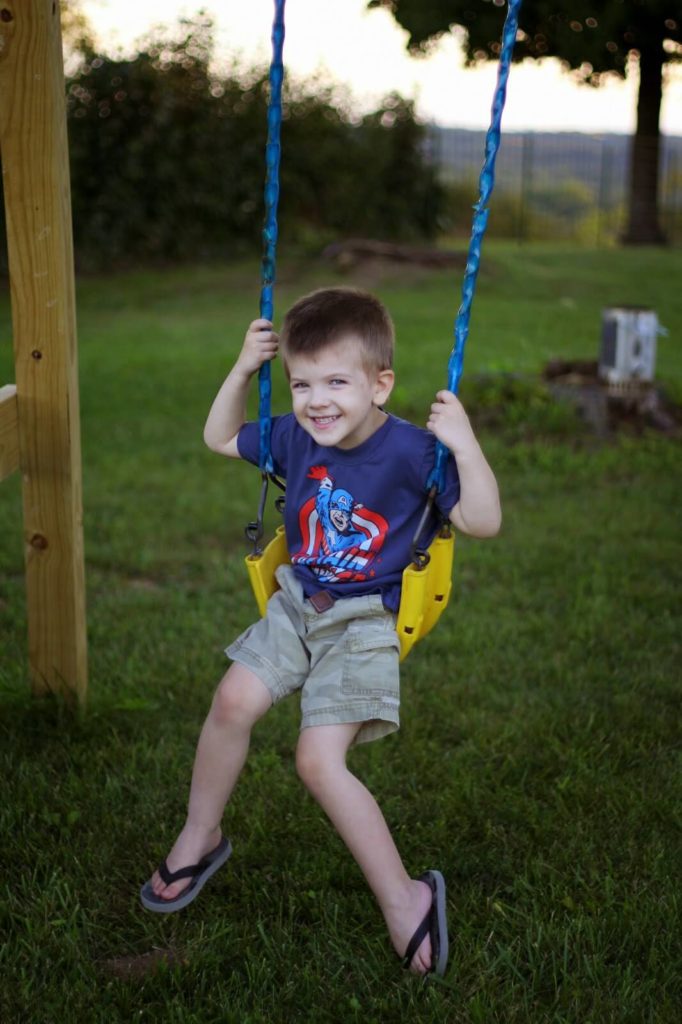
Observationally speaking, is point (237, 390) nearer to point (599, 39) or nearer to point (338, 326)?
point (338, 326)

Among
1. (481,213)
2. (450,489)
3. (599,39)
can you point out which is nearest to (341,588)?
(450,489)

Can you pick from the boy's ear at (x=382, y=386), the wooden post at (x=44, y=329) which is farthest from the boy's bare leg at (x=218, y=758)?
the wooden post at (x=44, y=329)

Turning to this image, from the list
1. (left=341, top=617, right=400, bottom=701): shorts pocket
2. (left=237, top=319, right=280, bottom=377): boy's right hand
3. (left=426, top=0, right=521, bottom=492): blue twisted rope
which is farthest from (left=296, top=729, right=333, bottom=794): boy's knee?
(left=237, top=319, right=280, bottom=377): boy's right hand

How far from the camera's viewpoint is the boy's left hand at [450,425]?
7.38ft

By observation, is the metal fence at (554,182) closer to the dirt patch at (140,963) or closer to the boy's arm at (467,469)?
the boy's arm at (467,469)

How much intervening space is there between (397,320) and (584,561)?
6255 mm

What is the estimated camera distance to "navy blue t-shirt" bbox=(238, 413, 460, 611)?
2.40 meters

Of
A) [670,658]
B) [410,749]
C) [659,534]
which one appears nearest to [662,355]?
[659,534]

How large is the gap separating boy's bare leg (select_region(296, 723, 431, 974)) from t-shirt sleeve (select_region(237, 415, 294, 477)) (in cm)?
66

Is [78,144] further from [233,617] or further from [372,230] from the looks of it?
[233,617]

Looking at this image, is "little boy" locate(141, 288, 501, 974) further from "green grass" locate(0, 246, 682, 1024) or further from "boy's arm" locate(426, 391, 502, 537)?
"green grass" locate(0, 246, 682, 1024)

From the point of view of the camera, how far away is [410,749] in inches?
125

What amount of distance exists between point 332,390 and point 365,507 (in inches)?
10.5

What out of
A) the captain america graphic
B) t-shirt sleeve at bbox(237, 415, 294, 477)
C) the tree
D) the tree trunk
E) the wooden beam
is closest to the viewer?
the captain america graphic
